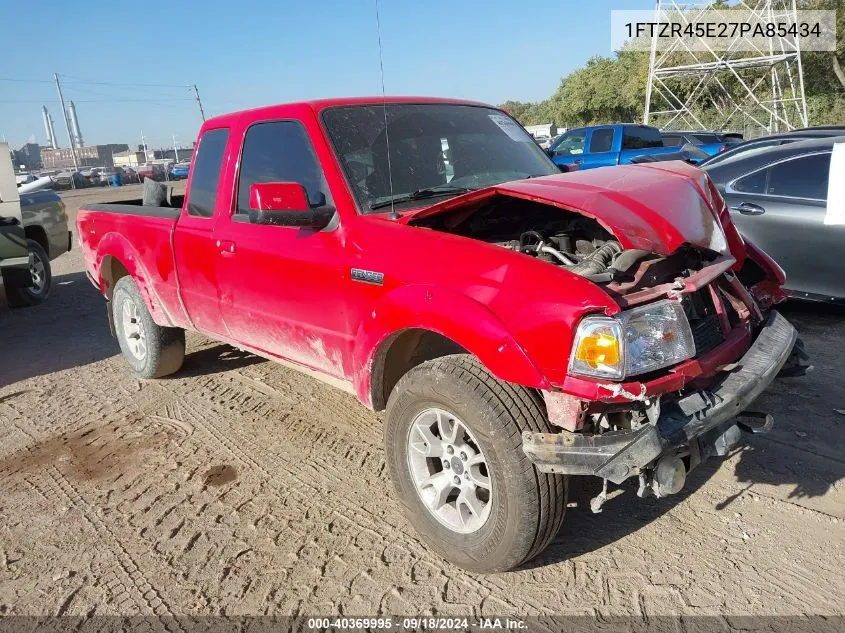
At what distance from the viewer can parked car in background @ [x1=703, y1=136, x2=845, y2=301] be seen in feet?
16.8

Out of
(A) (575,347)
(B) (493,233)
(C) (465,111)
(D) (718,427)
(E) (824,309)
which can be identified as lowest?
(E) (824,309)

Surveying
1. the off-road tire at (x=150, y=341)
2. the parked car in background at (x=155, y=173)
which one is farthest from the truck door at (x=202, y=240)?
the parked car in background at (x=155, y=173)

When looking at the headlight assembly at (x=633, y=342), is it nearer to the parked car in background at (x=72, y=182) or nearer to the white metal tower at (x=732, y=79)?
the white metal tower at (x=732, y=79)

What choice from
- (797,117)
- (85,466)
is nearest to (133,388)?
(85,466)

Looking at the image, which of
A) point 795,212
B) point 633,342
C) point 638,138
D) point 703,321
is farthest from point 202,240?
point 638,138

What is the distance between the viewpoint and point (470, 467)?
2.71 meters

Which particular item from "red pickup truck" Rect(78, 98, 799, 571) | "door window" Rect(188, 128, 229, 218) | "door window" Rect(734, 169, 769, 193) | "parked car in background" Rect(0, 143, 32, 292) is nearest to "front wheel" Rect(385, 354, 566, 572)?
"red pickup truck" Rect(78, 98, 799, 571)

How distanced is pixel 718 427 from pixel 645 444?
0.49 m

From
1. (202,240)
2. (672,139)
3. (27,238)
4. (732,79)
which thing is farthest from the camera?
(732,79)

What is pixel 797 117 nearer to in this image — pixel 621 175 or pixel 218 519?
pixel 621 175

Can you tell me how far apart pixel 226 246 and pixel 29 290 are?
628 centimetres

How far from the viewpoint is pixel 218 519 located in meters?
3.28

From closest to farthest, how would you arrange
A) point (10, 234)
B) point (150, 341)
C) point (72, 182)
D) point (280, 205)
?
point (280, 205)
point (150, 341)
point (10, 234)
point (72, 182)

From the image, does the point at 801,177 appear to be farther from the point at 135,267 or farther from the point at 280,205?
the point at 135,267
